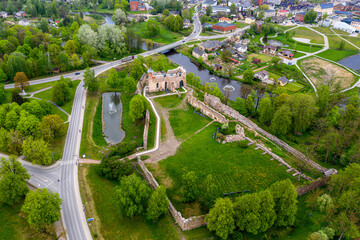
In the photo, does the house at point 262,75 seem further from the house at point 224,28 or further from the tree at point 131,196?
the tree at point 131,196

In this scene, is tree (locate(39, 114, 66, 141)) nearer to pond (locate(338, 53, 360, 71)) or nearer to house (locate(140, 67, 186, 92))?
house (locate(140, 67, 186, 92))

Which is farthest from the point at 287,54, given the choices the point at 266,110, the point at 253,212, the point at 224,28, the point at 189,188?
the point at 253,212

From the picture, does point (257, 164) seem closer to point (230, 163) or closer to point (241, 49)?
point (230, 163)

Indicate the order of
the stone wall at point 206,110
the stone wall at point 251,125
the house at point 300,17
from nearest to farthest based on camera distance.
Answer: the stone wall at point 251,125 < the stone wall at point 206,110 < the house at point 300,17

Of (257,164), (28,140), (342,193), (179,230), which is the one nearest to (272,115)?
(257,164)

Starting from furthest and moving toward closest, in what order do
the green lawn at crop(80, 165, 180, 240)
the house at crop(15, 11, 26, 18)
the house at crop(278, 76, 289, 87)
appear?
the house at crop(15, 11, 26, 18), the house at crop(278, 76, 289, 87), the green lawn at crop(80, 165, 180, 240)

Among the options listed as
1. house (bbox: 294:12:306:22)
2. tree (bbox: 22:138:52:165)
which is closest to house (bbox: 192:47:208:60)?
tree (bbox: 22:138:52:165)

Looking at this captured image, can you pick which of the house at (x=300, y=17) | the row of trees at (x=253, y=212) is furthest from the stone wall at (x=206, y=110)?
the house at (x=300, y=17)
